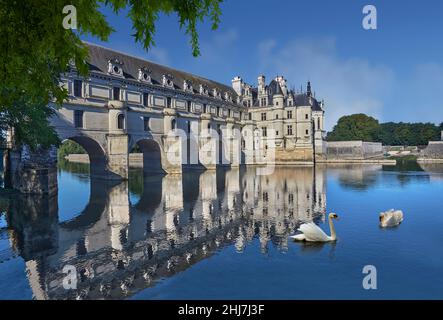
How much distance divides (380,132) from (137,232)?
113443 millimetres

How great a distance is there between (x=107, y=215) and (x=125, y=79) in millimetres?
23855

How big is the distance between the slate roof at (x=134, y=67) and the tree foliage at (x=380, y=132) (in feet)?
205

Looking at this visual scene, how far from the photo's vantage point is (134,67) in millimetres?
41688

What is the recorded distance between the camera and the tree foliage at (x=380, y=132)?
104 meters

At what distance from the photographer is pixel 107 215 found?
726 inches

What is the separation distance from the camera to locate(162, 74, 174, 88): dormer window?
44.7 m

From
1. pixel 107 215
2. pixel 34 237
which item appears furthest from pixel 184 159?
pixel 34 237

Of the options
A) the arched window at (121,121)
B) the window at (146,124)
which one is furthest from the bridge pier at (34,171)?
the window at (146,124)

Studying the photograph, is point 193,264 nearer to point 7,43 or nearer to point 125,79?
point 7,43

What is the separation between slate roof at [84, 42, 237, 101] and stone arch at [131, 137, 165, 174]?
28.7ft

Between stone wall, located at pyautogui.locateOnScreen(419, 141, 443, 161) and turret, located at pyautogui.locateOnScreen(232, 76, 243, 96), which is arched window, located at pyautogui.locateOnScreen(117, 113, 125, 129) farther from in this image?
stone wall, located at pyautogui.locateOnScreen(419, 141, 443, 161)

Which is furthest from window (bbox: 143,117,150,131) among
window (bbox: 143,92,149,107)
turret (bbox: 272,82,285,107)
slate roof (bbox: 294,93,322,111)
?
slate roof (bbox: 294,93,322,111)
